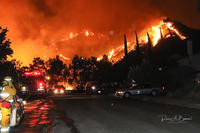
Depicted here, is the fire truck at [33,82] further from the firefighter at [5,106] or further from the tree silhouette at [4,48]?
the firefighter at [5,106]

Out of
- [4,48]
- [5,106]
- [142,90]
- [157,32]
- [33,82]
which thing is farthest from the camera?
[157,32]

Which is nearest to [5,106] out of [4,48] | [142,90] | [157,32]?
[4,48]

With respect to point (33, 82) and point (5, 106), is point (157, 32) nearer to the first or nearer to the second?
point (33, 82)

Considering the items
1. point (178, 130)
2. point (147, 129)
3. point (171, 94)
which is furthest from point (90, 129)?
point (171, 94)

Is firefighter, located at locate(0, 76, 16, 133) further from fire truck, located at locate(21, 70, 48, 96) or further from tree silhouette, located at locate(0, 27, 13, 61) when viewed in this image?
fire truck, located at locate(21, 70, 48, 96)

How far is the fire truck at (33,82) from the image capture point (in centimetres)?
3438

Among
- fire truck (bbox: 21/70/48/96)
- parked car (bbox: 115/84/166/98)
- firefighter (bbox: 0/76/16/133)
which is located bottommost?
firefighter (bbox: 0/76/16/133)

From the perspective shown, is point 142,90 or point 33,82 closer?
point 142,90

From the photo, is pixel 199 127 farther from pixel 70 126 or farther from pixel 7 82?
pixel 7 82

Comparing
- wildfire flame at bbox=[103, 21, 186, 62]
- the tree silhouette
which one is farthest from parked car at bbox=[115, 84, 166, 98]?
wildfire flame at bbox=[103, 21, 186, 62]

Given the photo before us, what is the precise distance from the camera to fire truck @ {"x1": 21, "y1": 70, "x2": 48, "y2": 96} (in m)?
34.4

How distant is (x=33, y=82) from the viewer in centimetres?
3522

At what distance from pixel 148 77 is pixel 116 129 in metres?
Result: 36.2

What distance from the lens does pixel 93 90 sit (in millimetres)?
50125
